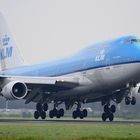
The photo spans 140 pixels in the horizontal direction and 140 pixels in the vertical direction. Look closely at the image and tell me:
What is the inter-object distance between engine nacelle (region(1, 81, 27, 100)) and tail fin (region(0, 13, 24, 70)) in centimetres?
1509

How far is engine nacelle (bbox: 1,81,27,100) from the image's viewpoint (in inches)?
2152

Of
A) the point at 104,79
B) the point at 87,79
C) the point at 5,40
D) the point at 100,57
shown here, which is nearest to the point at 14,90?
the point at 87,79

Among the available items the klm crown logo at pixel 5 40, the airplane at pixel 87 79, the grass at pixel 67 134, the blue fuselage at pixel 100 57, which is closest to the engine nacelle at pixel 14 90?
the airplane at pixel 87 79

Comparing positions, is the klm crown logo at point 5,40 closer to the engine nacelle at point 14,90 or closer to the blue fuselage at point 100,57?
the blue fuselage at point 100,57

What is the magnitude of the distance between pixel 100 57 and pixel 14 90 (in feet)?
25.2

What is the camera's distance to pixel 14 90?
2184 inches

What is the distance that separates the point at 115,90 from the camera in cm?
5697

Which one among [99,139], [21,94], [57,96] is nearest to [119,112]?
[57,96]

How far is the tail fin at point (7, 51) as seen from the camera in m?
71.6

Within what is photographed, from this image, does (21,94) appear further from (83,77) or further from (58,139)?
(58,139)

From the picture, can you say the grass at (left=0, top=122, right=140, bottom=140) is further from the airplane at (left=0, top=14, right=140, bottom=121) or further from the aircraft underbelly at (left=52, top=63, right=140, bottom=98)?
the airplane at (left=0, top=14, right=140, bottom=121)

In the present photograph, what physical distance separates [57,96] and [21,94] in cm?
528

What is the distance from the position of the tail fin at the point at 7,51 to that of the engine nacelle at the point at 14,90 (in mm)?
15095

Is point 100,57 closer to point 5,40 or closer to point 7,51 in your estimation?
point 7,51
